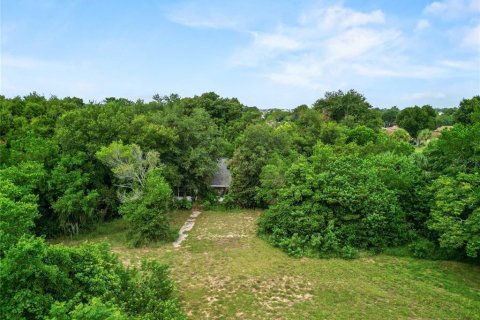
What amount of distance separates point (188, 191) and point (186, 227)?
5.06 m

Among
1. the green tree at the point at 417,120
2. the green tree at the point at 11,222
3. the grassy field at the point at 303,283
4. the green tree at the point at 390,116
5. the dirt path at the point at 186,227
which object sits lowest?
the grassy field at the point at 303,283

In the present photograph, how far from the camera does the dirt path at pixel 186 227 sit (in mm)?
18562

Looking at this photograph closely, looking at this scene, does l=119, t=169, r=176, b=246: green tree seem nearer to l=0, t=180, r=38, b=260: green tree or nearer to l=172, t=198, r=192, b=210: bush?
l=172, t=198, r=192, b=210: bush

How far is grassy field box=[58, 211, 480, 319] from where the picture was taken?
11773 mm

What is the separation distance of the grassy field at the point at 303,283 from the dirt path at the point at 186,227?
1.60 feet

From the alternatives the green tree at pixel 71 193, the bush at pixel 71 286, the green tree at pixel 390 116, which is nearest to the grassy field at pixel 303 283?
the green tree at pixel 71 193

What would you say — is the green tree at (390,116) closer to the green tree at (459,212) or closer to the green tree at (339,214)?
the green tree at (339,214)

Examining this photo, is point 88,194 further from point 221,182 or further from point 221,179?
point 221,179

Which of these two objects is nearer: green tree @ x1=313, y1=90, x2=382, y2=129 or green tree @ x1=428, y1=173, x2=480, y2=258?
green tree @ x1=428, y1=173, x2=480, y2=258

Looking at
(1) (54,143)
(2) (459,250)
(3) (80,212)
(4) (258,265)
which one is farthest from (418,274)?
(1) (54,143)

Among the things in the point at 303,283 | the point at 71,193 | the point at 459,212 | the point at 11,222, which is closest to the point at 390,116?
the point at 459,212

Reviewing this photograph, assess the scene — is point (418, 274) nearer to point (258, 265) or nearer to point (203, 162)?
point (258, 265)

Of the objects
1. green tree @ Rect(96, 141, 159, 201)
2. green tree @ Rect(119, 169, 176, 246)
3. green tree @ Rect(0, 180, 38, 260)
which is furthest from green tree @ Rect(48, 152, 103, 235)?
green tree @ Rect(0, 180, 38, 260)

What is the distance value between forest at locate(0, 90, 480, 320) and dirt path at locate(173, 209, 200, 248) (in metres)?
0.51
